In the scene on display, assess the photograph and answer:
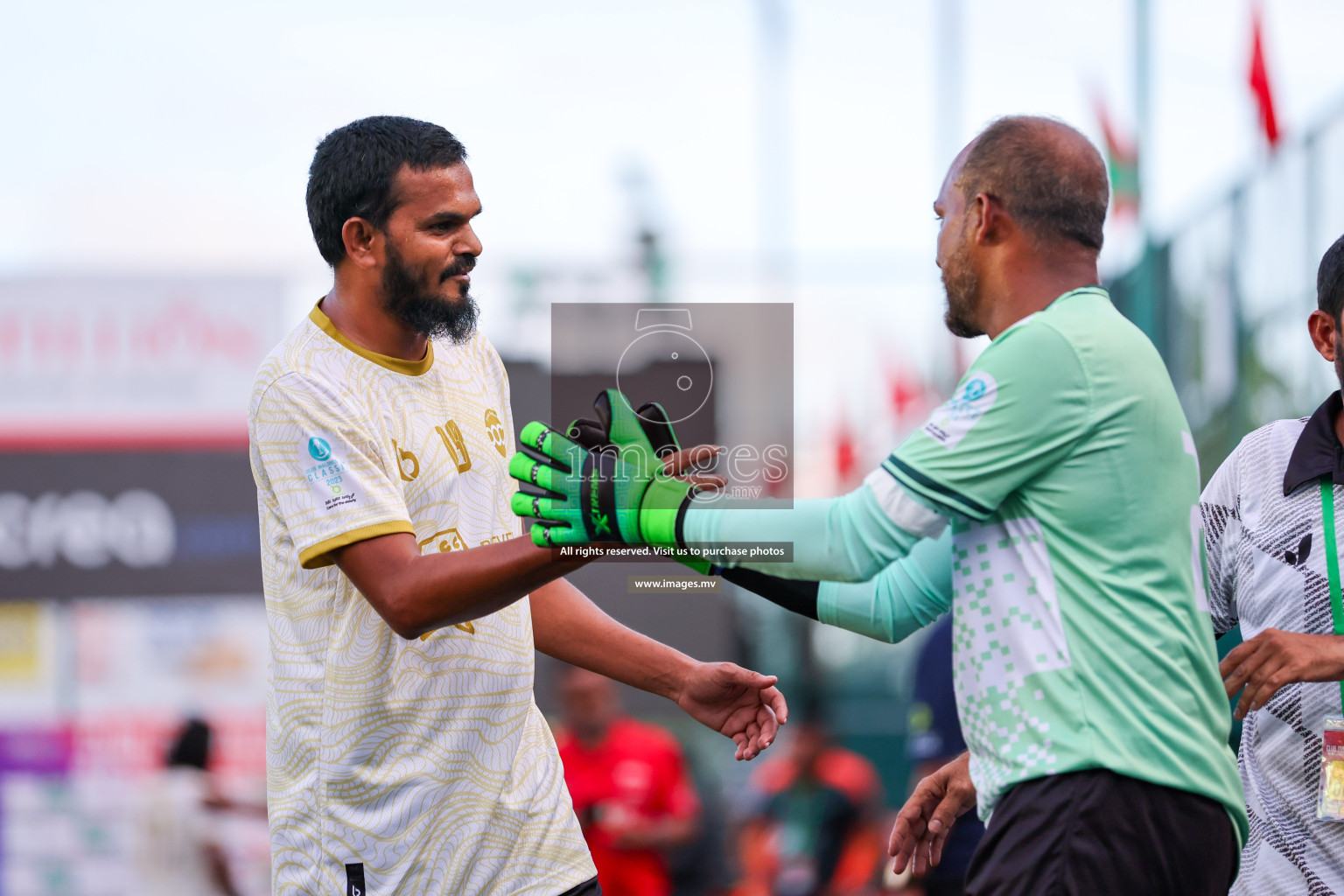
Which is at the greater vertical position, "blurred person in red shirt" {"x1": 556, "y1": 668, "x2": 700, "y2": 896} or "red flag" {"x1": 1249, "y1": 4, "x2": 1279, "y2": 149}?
"red flag" {"x1": 1249, "y1": 4, "x2": 1279, "y2": 149}

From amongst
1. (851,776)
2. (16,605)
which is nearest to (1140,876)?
(851,776)

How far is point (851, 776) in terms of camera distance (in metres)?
7.43

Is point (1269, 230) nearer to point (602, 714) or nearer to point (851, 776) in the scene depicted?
point (851, 776)

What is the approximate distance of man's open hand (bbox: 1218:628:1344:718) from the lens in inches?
93.8

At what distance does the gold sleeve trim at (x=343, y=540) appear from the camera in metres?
2.30

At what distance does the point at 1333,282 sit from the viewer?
9.53 feet

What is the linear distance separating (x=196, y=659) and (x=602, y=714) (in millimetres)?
3273

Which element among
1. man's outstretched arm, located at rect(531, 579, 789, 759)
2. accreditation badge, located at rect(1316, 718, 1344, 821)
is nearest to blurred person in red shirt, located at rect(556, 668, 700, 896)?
man's outstretched arm, located at rect(531, 579, 789, 759)

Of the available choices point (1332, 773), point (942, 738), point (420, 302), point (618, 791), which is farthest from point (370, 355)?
point (618, 791)

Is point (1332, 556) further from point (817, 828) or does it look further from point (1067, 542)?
point (817, 828)

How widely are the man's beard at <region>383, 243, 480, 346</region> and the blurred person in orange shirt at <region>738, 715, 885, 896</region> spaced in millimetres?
5224

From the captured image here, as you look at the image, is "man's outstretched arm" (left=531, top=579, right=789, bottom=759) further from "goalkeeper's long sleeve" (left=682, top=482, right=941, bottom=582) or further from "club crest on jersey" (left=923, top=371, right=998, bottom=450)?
"club crest on jersey" (left=923, top=371, right=998, bottom=450)

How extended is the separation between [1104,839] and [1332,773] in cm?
102

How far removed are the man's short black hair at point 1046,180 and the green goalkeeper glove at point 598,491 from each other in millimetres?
779
